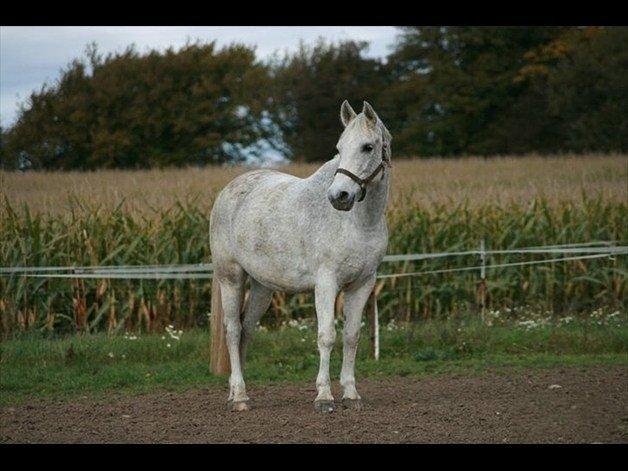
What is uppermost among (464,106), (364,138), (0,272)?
(464,106)

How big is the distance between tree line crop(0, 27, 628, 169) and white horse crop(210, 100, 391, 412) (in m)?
32.6

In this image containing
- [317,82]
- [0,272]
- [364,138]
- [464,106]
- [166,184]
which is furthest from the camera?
[317,82]

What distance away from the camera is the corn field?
14094 mm

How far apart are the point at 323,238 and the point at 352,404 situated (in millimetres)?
1376

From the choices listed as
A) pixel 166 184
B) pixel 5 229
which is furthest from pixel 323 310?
pixel 166 184

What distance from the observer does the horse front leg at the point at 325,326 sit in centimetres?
840

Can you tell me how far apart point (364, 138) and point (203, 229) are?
7277 mm

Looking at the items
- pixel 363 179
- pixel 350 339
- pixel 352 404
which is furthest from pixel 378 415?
pixel 363 179

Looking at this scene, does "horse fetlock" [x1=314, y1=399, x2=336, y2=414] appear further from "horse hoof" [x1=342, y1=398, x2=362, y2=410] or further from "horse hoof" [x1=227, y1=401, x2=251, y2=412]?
"horse hoof" [x1=227, y1=401, x2=251, y2=412]

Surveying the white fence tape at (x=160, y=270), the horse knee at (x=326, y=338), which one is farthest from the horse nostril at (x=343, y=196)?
the white fence tape at (x=160, y=270)

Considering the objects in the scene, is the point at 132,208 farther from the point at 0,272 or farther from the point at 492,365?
the point at 492,365

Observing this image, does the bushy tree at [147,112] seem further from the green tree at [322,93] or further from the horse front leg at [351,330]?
the horse front leg at [351,330]

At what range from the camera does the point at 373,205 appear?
27.5 ft

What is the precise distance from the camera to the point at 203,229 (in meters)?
15.1
